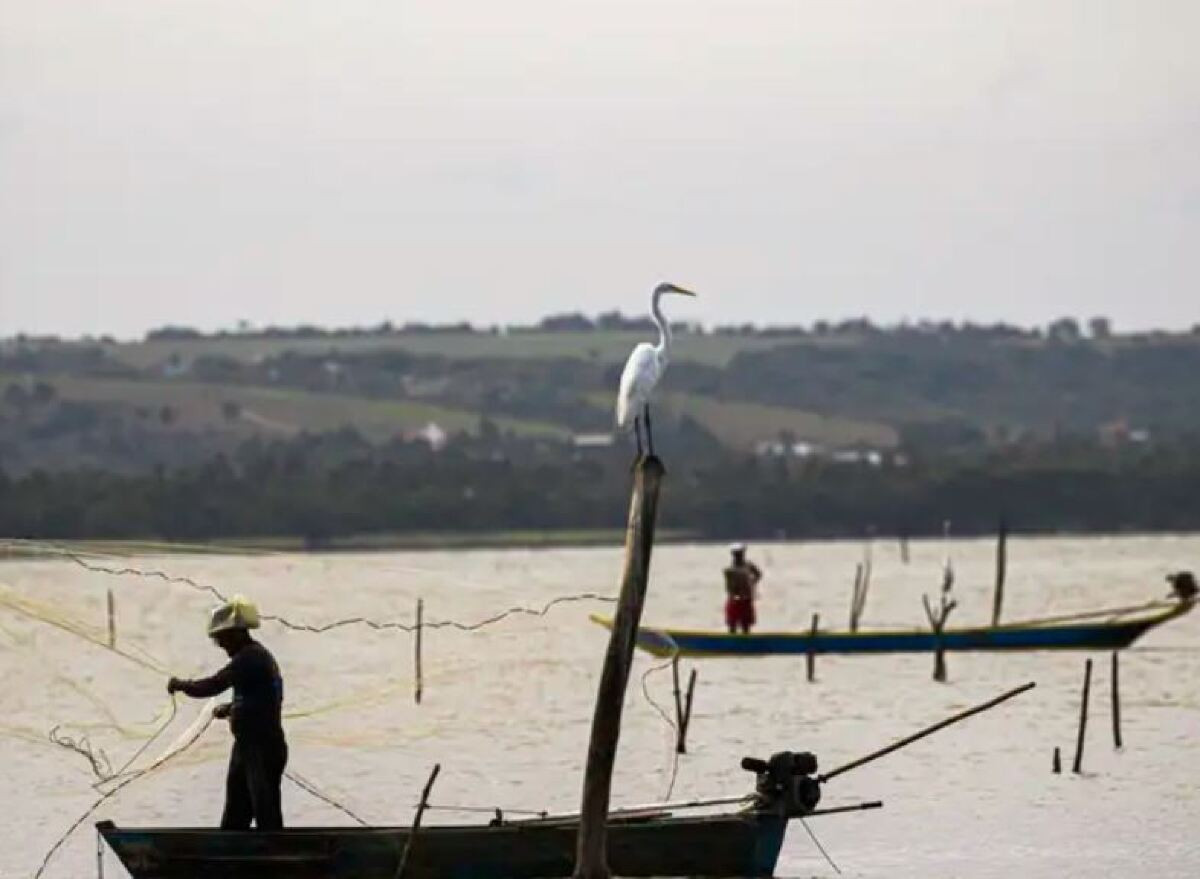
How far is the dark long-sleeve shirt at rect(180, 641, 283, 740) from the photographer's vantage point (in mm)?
19109

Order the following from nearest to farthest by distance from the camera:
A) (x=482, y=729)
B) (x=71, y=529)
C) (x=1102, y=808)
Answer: (x=1102, y=808) → (x=482, y=729) → (x=71, y=529)

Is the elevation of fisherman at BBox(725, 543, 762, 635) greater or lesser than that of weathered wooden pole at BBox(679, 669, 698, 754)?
greater

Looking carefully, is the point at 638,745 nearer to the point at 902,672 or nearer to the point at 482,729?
the point at 482,729

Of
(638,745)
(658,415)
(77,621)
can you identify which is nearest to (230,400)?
(658,415)

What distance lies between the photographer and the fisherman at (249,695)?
19.1 m

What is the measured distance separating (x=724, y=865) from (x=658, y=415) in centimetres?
12254

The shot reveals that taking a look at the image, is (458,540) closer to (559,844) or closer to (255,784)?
(559,844)

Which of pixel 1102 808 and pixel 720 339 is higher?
pixel 720 339

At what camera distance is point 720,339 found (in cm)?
16850

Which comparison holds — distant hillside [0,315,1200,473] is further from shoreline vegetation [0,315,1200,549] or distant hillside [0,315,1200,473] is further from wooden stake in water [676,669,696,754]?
wooden stake in water [676,669,696,754]

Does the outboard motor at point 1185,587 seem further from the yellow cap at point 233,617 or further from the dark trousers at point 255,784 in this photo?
the yellow cap at point 233,617

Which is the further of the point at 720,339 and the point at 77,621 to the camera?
the point at 720,339

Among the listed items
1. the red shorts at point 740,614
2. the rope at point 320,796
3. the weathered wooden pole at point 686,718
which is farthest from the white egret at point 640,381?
the red shorts at point 740,614

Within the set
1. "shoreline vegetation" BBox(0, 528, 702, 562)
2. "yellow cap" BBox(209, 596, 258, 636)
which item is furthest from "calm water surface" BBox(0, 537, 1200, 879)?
"shoreline vegetation" BBox(0, 528, 702, 562)
